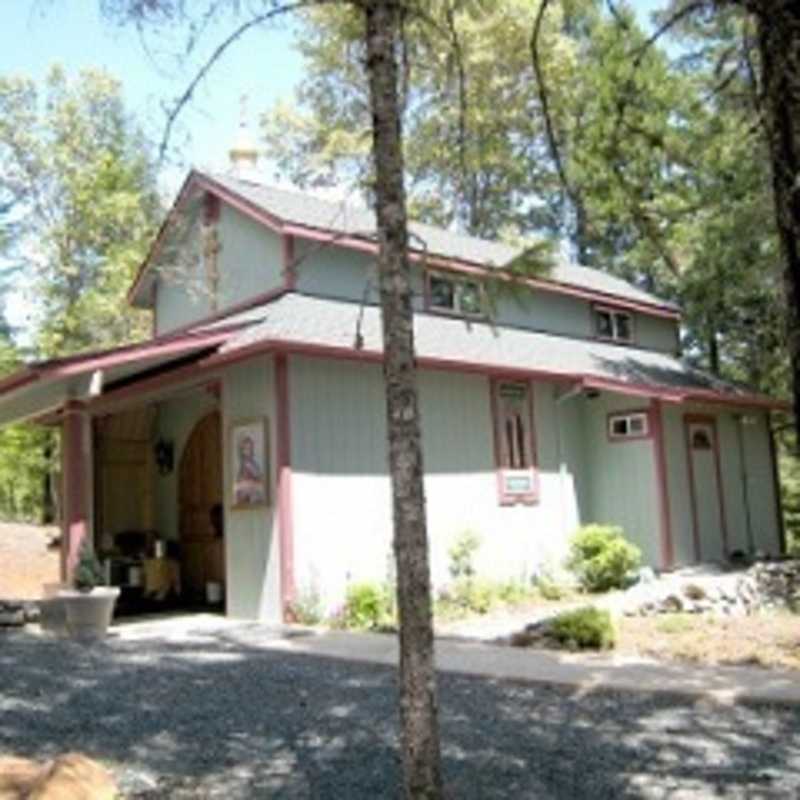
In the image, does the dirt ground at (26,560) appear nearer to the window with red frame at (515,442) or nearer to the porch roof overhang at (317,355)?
the porch roof overhang at (317,355)

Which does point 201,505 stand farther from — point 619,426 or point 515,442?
point 619,426

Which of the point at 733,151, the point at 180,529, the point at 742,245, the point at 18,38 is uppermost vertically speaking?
the point at 733,151

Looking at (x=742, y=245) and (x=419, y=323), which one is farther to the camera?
(x=742, y=245)

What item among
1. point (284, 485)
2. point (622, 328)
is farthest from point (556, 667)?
point (622, 328)

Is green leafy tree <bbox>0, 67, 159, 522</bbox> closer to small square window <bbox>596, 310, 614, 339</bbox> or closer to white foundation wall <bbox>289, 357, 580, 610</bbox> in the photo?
small square window <bbox>596, 310, 614, 339</bbox>

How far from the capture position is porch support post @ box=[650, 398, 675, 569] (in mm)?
15258

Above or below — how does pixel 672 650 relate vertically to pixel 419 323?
below

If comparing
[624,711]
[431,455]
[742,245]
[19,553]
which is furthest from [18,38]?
[19,553]

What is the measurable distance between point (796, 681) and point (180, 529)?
9.86 m

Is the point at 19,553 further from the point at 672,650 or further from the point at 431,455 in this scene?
the point at 672,650

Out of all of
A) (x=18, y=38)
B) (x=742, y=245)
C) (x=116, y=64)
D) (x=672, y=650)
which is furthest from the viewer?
(x=742, y=245)

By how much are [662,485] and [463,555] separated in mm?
3754

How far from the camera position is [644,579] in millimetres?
14023

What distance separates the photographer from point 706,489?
1652 centimetres
